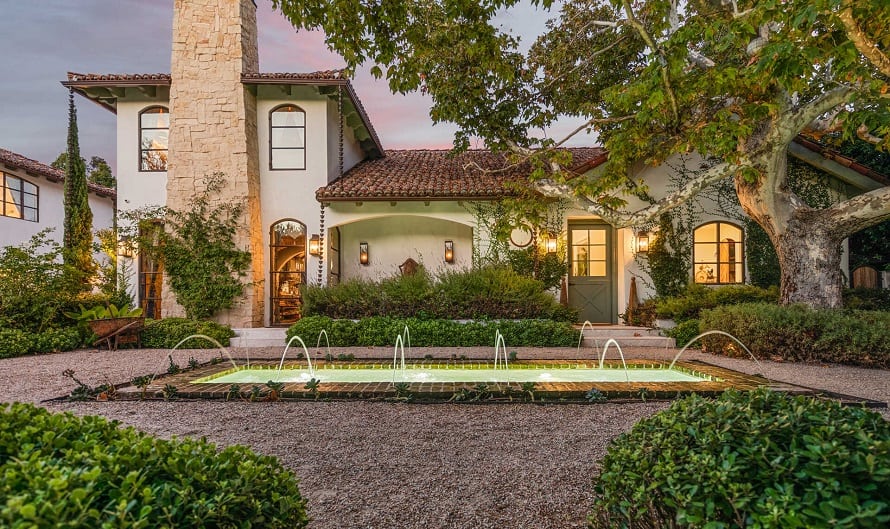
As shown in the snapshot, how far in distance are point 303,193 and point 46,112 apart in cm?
2204

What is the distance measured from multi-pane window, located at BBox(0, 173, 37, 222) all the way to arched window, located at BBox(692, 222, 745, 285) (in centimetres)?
2170

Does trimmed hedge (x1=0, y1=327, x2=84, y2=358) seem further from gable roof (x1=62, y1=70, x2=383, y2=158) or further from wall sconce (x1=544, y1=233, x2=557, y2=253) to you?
wall sconce (x1=544, y1=233, x2=557, y2=253)

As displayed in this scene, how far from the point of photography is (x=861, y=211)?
24.7 ft

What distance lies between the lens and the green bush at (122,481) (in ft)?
3.10

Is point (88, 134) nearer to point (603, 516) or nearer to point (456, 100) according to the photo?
point (456, 100)

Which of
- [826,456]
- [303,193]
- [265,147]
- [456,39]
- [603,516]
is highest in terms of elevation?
[456,39]

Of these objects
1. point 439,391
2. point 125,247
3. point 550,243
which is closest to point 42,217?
point 125,247

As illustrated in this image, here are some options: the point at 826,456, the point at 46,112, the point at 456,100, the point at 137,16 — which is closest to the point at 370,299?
the point at 456,100

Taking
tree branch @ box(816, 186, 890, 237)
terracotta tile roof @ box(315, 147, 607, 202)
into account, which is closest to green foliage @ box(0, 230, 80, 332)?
terracotta tile roof @ box(315, 147, 607, 202)

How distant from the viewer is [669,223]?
10734mm

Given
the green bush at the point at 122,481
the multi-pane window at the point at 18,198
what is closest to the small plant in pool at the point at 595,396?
the green bush at the point at 122,481

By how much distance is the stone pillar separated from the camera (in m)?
10.7

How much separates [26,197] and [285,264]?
11.8 meters

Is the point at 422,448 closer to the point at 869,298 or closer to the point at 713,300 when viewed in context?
the point at 713,300
